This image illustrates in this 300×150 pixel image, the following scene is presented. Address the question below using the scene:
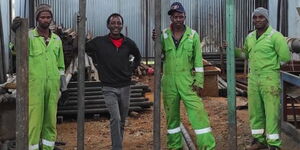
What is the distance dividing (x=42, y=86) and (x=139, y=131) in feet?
10.9

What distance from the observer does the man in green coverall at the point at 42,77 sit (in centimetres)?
546

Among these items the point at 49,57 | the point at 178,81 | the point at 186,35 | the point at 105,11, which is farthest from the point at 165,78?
the point at 105,11

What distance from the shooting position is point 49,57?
557cm

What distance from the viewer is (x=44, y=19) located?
18.0 feet

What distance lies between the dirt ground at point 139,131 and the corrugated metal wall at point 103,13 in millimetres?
8222

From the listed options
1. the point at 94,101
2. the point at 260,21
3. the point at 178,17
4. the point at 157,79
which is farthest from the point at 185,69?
the point at 94,101

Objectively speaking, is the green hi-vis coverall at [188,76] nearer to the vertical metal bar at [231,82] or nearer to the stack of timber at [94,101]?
the vertical metal bar at [231,82]

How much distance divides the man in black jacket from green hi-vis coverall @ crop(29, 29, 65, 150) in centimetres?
53

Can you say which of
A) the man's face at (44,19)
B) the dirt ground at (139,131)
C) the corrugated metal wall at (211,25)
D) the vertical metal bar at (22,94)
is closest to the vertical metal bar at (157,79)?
the vertical metal bar at (22,94)

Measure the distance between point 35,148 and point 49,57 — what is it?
1.05m

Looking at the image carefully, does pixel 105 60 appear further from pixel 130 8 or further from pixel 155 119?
pixel 130 8

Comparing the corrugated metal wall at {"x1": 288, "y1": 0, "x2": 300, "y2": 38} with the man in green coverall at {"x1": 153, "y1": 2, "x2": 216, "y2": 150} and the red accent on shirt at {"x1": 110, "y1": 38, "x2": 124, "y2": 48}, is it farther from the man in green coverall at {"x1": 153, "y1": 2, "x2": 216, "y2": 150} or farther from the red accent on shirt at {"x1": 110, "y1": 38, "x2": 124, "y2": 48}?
the red accent on shirt at {"x1": 110, "y1": 38, "x2": 124, "y2": 48}

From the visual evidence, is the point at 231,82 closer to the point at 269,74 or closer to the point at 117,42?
the point at 269,74

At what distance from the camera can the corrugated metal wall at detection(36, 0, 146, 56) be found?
17.8 metres
